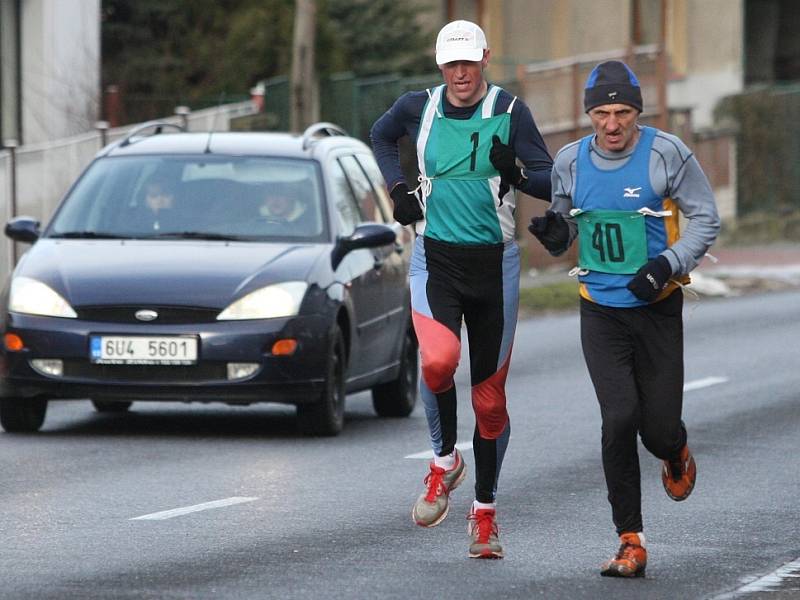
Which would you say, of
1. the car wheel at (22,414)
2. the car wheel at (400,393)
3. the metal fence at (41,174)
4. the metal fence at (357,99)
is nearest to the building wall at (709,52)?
the metal fence at (357,99)

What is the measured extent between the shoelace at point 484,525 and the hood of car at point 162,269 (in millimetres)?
3916

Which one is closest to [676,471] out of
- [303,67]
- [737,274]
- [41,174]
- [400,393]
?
[400,393]

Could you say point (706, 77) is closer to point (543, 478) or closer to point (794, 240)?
point (794, 240)

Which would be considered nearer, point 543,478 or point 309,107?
point 543,478

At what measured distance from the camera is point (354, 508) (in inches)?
381

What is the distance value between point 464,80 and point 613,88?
68 cm

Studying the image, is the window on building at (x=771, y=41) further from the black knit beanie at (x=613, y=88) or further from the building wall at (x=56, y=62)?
the black knit beanie at (x=613, y=88)

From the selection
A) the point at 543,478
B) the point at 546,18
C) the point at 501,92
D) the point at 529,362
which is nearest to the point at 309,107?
the point at 529,362

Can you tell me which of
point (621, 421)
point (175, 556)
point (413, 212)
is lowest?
point (175, 556)

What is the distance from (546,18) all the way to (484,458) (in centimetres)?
3888

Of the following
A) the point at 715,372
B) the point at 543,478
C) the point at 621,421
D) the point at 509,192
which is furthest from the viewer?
the point at 715,372

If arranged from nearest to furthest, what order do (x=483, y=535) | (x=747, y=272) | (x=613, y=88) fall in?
(x=613, y=88)
(x=483, y=535)
(x=747, y=272)

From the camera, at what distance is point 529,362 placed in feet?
60.5

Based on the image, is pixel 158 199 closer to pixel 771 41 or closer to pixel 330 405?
pixel 330 405
